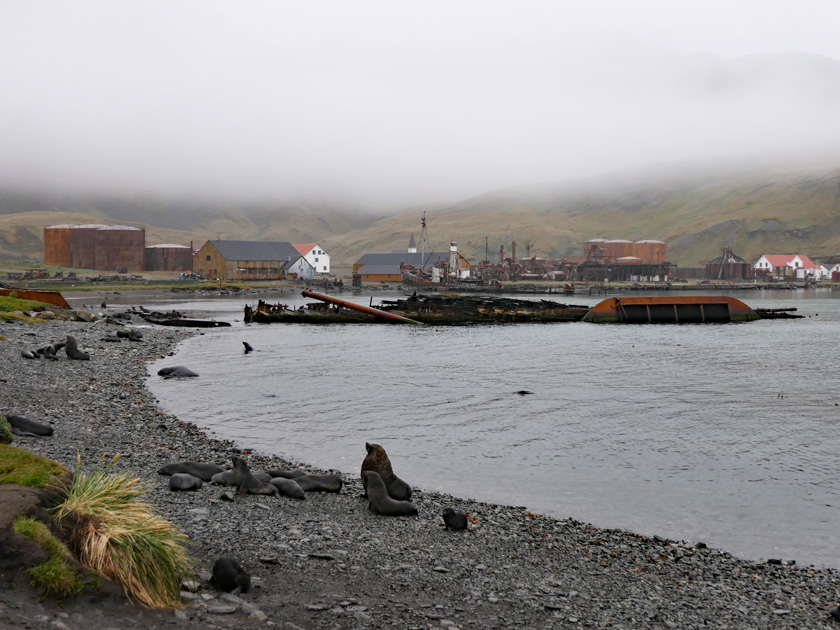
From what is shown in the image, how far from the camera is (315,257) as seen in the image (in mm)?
187125

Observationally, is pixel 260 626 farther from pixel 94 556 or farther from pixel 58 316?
pixel 58 316

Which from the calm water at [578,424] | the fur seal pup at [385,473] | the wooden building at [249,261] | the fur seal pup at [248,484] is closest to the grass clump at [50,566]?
the fur seal pup at [248,484]

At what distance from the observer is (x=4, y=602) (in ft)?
21.3

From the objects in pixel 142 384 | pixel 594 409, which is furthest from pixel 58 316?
pixel 594 409

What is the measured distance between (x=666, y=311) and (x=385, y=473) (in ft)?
219

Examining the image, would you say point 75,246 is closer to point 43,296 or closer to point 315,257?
point 315,257

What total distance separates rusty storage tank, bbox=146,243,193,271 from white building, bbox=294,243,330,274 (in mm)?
27609

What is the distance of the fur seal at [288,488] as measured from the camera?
42.8 feet

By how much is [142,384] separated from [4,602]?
20828mm

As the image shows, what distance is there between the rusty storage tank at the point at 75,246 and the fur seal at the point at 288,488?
172519 millimetres

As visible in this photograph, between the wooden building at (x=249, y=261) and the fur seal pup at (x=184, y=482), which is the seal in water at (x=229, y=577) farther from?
the wooden building at (x=249, y=261)

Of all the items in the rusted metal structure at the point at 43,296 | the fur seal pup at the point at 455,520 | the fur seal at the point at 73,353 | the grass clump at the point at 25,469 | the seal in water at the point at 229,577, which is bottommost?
the fur seal pup at the point at 455,520

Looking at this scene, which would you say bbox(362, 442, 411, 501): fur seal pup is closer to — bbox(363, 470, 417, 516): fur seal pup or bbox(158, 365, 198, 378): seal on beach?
bbox(363, 470, 417, 516): fur seal pup

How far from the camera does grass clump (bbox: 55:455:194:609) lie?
718 centimetres
